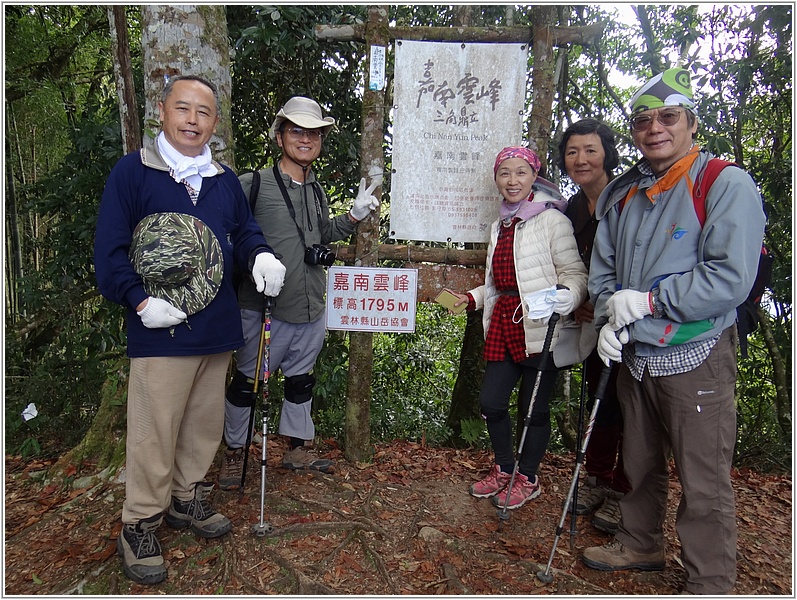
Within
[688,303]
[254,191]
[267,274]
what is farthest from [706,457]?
[254,191]

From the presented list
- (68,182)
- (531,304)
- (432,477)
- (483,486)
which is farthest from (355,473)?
(68,182)

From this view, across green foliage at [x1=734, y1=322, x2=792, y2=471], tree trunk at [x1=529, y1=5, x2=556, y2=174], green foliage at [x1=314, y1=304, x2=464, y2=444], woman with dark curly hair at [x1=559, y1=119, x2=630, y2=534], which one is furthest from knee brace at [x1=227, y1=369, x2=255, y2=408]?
green foliage at [x1=734, y1=322, x2=792, y2=471]

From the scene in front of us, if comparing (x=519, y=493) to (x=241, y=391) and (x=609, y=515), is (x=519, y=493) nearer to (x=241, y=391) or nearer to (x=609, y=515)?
(x=609, y=515)

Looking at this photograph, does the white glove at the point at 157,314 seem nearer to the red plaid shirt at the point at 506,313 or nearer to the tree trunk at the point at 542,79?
the red plaid shirt at the point at 506,313

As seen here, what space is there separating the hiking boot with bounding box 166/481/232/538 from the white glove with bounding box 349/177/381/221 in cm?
215

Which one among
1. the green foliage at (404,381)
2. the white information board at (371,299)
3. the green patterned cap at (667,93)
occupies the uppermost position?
the green patterned cap at (667,93)

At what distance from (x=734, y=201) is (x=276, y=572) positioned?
9.90 ft

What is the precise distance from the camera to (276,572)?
9.35ft

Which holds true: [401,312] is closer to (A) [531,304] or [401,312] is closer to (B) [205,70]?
(A) [531,304]

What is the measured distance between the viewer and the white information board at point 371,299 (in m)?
4.00

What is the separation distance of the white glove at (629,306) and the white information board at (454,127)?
155 cm

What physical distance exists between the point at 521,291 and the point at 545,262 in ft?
0.80

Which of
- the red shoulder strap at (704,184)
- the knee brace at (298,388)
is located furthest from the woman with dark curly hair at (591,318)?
the knee brace at (298,388)

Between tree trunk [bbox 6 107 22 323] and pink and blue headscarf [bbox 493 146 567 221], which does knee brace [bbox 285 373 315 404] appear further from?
tree trunk [bbox 6 107 22 323]
